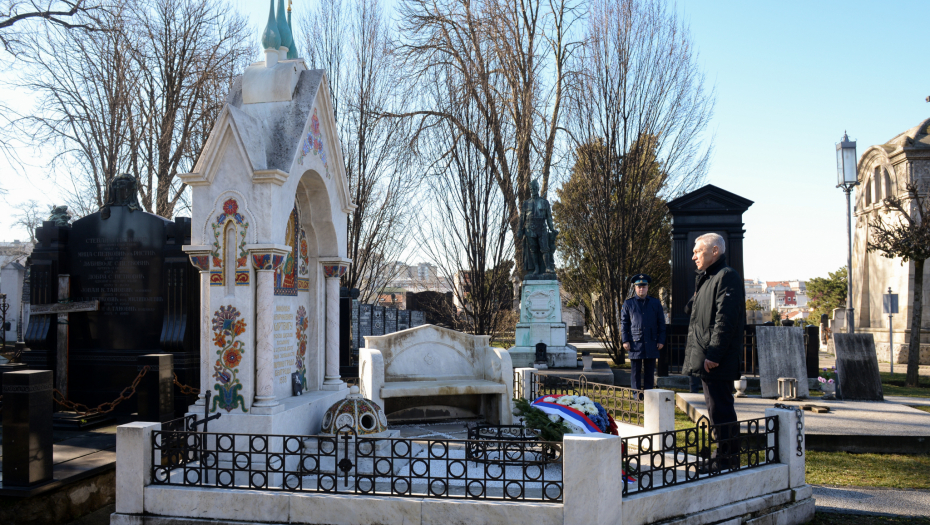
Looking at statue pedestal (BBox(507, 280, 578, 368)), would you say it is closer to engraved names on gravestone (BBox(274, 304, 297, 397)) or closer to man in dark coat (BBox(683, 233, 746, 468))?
engraved names on gravestone (BBox(274, 304, 297, 397))

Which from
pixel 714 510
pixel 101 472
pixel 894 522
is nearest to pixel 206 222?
pixel 101 472

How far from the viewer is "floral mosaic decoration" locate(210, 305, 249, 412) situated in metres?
5.05

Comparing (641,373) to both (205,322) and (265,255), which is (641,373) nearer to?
(265,255)

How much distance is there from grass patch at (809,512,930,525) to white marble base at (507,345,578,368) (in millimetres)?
10156

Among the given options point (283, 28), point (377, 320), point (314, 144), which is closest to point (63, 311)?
point (314, 144)

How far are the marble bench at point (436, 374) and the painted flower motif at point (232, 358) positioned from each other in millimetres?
1697

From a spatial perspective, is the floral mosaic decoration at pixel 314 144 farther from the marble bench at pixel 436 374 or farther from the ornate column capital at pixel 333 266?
the marble bench at pixel 436 374

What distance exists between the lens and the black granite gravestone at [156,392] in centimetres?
574

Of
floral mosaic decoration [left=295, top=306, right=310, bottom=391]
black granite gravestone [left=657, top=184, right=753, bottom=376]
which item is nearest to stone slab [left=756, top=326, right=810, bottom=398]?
black granite gravestone [left=657, top=184, right=753, bottom=376]

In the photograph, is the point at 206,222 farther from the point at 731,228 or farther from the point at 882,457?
the point at 731,228

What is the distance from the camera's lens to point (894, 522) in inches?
179

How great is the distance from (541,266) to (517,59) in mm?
7154

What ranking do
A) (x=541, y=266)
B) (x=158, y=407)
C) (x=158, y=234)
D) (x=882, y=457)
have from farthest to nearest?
(x=541, y=266) < (x=158, y=234) < (x=882, y=457) < (x=158, y=407)

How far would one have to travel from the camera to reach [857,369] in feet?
31.3
